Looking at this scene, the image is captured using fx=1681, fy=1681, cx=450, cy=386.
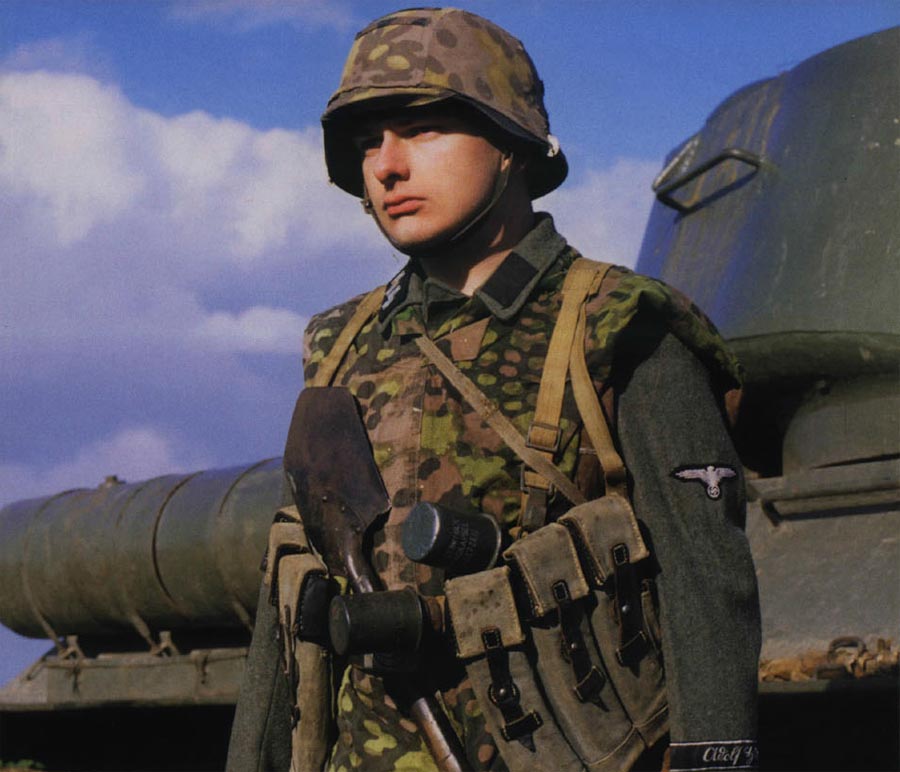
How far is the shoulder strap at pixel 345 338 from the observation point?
3066 millimetres

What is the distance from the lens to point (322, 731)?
9.50 ft

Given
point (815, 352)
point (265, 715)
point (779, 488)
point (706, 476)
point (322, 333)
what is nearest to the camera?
point (706, 476)

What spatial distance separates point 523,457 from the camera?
272 cm

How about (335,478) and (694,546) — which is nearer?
(694,546)

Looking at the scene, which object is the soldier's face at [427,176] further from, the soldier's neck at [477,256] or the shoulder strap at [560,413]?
the shoulder strap at [560,413]

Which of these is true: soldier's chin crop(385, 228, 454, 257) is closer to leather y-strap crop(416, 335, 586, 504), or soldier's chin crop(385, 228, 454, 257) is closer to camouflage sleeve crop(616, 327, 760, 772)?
leather y-strap crop(416, 335, 586, 504)

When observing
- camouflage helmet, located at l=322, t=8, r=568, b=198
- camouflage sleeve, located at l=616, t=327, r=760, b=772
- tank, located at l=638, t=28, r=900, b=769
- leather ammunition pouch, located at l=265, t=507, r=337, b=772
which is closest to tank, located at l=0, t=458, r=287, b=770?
tank, located at l=638, t=28, r=900, b=769

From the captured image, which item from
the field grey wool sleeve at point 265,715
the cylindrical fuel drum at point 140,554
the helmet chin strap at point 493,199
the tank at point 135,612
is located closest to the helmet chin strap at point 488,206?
the helmet chin strap at point 493,199

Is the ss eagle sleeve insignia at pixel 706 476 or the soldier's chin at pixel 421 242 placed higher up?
the soldier's chin at pixel 421 242

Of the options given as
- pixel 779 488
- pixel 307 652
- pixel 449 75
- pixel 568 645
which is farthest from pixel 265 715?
pixel 779 488

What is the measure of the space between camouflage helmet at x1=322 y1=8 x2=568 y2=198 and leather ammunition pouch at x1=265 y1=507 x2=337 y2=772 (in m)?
0.81

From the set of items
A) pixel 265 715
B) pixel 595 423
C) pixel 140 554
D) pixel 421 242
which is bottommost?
pixel 265 715

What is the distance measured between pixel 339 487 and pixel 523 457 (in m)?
Answer: 0.34

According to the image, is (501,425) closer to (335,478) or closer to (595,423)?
(595,423)
